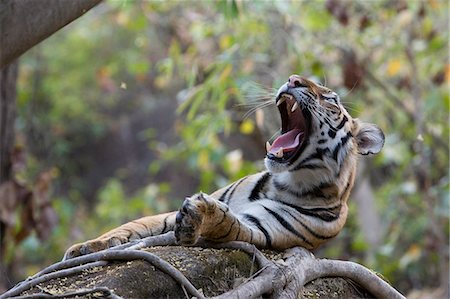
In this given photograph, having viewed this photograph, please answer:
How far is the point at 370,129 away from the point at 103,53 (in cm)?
1092

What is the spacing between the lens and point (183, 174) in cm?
1337

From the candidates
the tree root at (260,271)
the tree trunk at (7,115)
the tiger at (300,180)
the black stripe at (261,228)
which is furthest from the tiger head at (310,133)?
the tree trunk at (7,115)

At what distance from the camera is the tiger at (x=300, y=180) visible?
3.31 meters

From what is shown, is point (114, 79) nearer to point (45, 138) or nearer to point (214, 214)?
point (45, 138)

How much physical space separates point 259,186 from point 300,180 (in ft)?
0.71

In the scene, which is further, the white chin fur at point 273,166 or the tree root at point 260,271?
the white chin fur at point 273,166

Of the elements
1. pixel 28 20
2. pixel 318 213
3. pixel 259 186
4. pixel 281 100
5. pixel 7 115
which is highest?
pixel 28 20

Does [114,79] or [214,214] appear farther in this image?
[114,79]

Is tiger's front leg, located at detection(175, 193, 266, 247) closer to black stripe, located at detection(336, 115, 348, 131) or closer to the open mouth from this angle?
the open mouth

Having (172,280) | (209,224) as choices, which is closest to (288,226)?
(209,224)

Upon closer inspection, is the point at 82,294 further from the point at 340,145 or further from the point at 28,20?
the point at 340,145

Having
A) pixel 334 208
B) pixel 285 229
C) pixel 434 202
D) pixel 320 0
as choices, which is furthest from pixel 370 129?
pixel 434 202

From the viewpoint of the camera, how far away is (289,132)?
3594 millimetres

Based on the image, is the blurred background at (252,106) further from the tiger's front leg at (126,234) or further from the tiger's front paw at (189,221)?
the tiger's front paw at (189,221)
